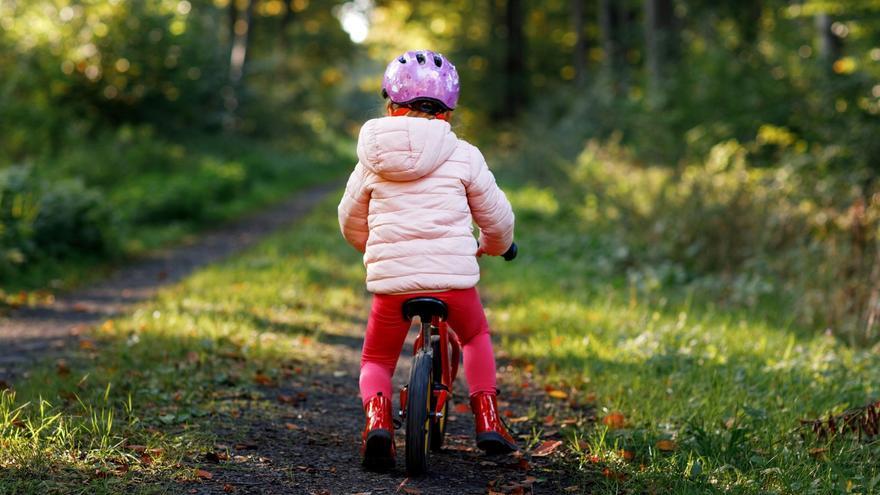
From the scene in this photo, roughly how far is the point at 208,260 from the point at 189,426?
7390mm

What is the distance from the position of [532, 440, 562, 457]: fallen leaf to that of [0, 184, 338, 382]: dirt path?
318cm

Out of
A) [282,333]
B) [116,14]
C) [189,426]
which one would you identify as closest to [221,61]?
[116,14]

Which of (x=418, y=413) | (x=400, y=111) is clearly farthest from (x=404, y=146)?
(x=418, y=413)

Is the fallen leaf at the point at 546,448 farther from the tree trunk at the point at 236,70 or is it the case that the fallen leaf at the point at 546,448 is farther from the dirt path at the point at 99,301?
the tree trunk at the point at 236,70

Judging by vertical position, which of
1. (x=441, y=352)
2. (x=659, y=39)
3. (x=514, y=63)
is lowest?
(x=441, y=352)

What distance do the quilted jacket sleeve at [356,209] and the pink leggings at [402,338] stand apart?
30cm

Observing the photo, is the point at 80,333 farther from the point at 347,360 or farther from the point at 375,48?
the point at 375,48

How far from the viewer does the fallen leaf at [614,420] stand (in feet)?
16.1

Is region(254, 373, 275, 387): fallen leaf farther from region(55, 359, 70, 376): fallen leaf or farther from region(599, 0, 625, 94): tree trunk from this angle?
region(599, 0, 625, 94): tree trunk

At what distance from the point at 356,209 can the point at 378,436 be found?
3.24 feet

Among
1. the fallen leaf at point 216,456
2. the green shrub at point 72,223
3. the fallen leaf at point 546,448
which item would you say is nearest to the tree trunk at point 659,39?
the green shrub at point 72,223

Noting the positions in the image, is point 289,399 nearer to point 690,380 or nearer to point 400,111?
point 400,111

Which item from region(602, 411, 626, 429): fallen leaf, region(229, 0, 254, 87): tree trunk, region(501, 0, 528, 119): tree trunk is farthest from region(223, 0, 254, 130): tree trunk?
region(602, 411, 626, 429): fallen leaf

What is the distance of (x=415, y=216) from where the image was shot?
13.1 feet
